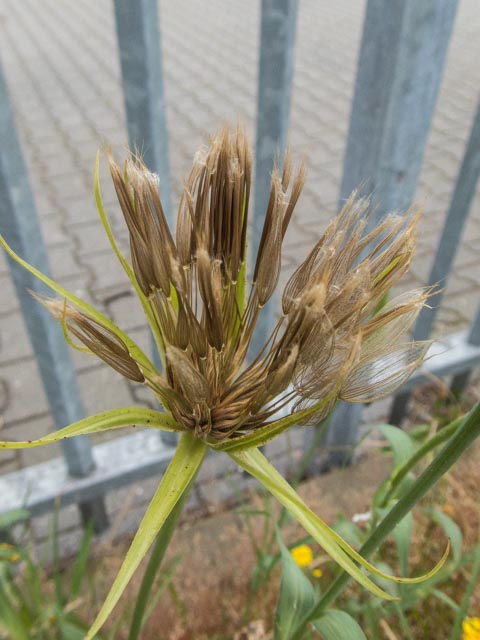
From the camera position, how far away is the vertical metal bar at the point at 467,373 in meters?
1.68

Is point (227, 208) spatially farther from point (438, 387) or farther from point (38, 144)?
point (38, 144)

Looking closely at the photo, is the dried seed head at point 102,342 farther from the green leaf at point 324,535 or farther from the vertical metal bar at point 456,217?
the vertical metal bar at point 456,217

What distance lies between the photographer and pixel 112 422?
47cm

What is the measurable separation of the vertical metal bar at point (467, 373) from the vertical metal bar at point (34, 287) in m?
1.09

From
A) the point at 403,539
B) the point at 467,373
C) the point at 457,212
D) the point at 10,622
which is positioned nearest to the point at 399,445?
the point at 403,539

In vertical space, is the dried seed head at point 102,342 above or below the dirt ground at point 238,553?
above

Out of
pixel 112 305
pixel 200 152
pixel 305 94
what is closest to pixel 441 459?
pixel 200 152

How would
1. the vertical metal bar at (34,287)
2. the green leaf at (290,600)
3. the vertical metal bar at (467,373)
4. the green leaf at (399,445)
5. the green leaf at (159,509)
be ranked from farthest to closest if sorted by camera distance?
the vertical metal bar at (467,373), the vertical metal bar at (34,287), the green leaf at (399,445), the green leaf at (290,600), the green leaf at (159,509)

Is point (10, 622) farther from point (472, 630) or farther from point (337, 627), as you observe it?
point (472, 630)

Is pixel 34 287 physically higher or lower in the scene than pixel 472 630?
higher

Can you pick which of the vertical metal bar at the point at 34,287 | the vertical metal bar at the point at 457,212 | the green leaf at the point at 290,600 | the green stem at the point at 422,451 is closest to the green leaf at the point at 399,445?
the green stem at the point at 422,451

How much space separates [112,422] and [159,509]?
0.08 m

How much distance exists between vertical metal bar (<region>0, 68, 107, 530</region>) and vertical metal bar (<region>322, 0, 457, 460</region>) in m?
0.50

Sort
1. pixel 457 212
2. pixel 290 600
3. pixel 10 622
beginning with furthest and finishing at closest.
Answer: pixel 457 212 < pixel 10 622 < pixel 290 600
